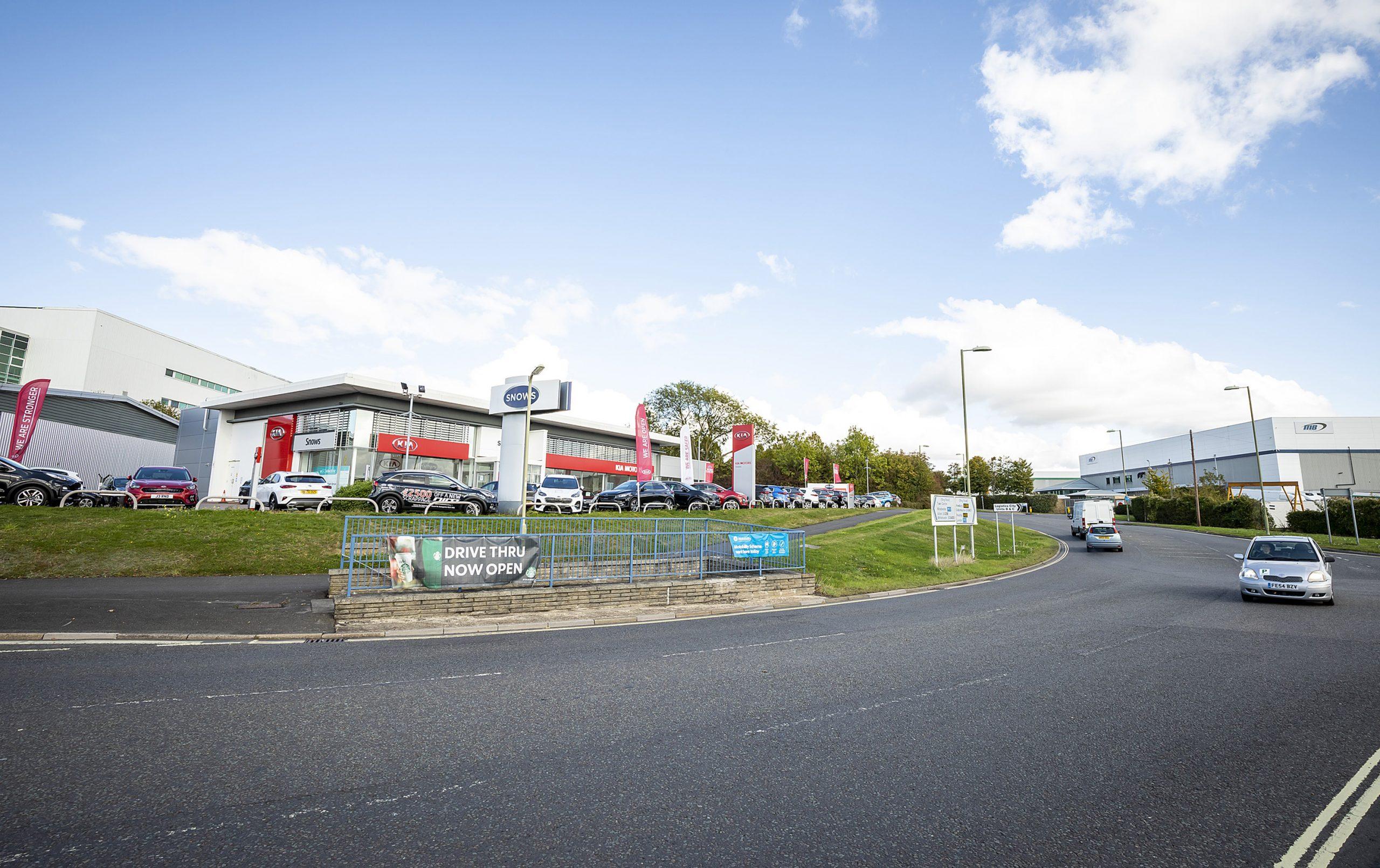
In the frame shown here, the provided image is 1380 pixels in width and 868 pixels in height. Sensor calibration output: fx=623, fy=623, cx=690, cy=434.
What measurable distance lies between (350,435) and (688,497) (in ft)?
80.6

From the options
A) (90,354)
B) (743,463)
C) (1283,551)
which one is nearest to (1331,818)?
(1283,551)

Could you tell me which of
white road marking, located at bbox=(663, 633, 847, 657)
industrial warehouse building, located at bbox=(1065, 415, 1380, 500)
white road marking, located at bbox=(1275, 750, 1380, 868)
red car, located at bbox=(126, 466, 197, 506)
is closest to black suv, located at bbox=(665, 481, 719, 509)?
red car, located at bbox=(126, 466, 197, 506)

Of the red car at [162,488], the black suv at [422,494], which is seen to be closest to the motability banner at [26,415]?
the red car at [162,488]

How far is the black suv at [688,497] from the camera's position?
34844mm

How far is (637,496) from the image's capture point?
32906 mm

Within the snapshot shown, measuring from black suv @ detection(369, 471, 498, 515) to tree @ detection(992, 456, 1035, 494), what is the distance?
84640mm

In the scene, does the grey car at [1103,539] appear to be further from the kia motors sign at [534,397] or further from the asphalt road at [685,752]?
the kia motors sign at [534,397]

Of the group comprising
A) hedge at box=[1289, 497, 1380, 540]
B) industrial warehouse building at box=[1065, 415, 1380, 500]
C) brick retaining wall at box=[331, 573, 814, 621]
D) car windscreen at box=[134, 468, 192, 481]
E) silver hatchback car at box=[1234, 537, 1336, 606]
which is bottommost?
brick retaining wall at box=[331, 573, 814, 621]

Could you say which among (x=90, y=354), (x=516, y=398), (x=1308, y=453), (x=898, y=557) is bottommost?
(x=898, y=557)

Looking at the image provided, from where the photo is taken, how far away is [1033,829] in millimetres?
4199

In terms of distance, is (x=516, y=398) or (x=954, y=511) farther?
(x=954, y=511)

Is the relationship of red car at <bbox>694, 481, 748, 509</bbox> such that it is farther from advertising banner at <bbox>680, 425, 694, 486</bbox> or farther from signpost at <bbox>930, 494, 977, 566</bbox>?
signpost at <bbox>930, 494, 977, 566</bbox>

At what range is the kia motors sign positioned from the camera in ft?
71.2

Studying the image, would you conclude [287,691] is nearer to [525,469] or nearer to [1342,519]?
[525,469]
